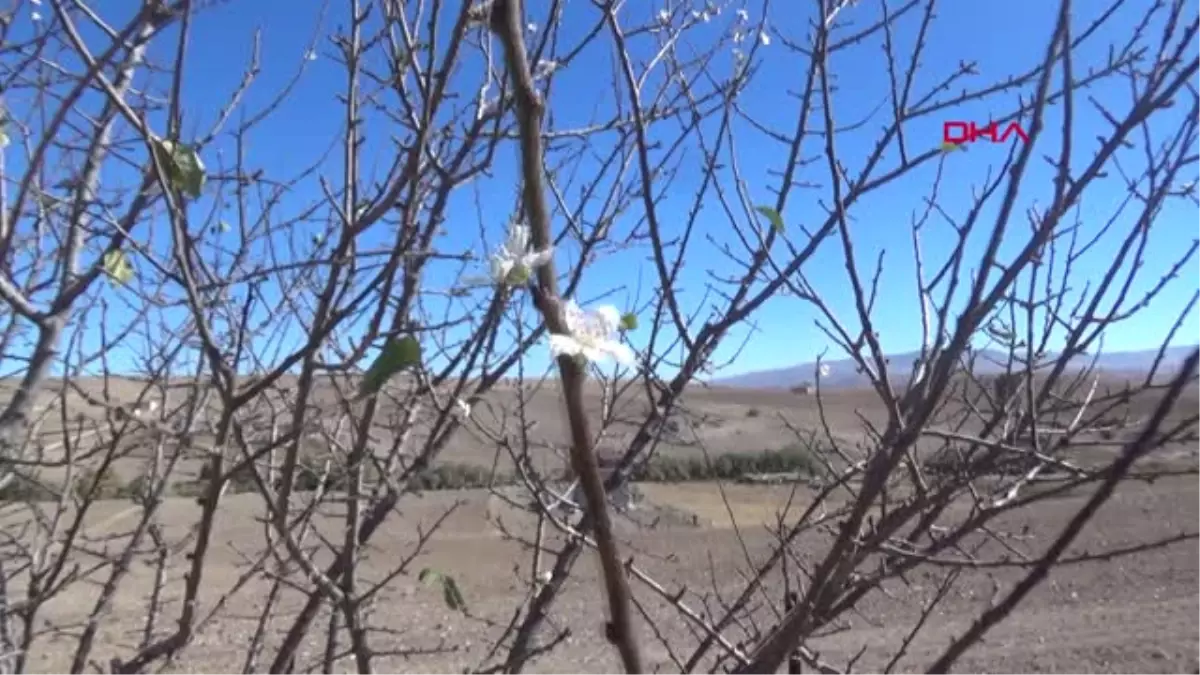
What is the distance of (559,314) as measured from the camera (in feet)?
2.38

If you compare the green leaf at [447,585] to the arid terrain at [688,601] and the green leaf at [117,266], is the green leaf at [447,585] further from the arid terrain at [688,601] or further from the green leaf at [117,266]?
the arid terrain at [688,601]

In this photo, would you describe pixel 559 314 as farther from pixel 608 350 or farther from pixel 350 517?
pixel 350 517

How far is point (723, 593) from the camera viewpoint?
12234 mm

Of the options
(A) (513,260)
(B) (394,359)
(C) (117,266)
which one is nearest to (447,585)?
(C) (117,266)

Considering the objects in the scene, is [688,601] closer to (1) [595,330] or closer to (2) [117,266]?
(2) [117,266]

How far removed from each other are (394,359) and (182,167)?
61 centimetres

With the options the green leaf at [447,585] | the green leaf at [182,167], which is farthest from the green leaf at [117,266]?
the green leaf at [447,585]

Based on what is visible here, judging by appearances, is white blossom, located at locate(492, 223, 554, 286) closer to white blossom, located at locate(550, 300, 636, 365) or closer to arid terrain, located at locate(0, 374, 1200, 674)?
white blossom, located at locate(550, 300, 636, 365)

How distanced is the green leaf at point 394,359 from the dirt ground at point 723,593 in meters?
6.32

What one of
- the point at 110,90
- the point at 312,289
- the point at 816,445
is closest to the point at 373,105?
the point at 312,289

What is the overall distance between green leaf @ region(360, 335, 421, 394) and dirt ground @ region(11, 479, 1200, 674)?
6.32 metres

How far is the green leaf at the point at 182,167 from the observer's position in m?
1.44

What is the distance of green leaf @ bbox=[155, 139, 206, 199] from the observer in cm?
144

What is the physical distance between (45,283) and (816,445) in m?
1.80
